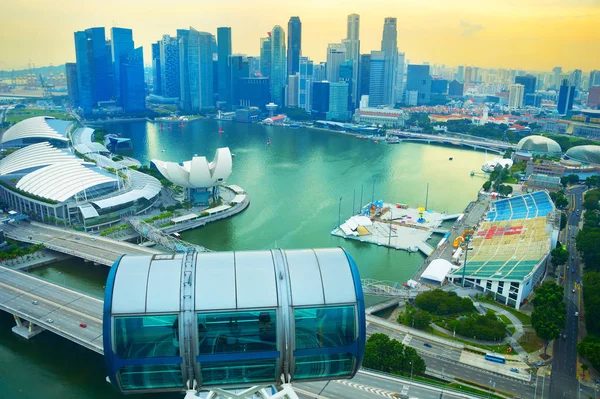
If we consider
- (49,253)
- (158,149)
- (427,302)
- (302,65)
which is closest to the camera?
(427,302)

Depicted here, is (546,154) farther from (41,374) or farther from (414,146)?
(41,374)

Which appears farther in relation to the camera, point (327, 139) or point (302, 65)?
point (302, 65)

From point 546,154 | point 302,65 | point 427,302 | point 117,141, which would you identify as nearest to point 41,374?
point 427,302

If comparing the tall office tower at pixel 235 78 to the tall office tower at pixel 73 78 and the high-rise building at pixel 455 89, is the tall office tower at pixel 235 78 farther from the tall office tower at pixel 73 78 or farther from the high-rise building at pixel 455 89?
the high-rise building at pixel 455 89

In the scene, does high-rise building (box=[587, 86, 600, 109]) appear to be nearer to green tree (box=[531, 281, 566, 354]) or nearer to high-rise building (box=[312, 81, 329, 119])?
high-rise building (box=[312, 81, 329, 119])

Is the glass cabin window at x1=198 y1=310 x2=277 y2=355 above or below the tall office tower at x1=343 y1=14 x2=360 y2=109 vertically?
below

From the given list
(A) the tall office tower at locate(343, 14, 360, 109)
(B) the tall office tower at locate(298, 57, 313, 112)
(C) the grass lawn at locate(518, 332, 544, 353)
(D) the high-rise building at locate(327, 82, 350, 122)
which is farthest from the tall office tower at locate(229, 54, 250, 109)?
(C) the grass lawn at locate(518, 332, 544, 353)

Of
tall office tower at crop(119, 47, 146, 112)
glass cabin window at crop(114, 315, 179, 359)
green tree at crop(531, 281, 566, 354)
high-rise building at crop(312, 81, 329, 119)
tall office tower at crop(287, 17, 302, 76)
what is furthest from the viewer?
tall office tower at crop(287, 17, 302, 76)
